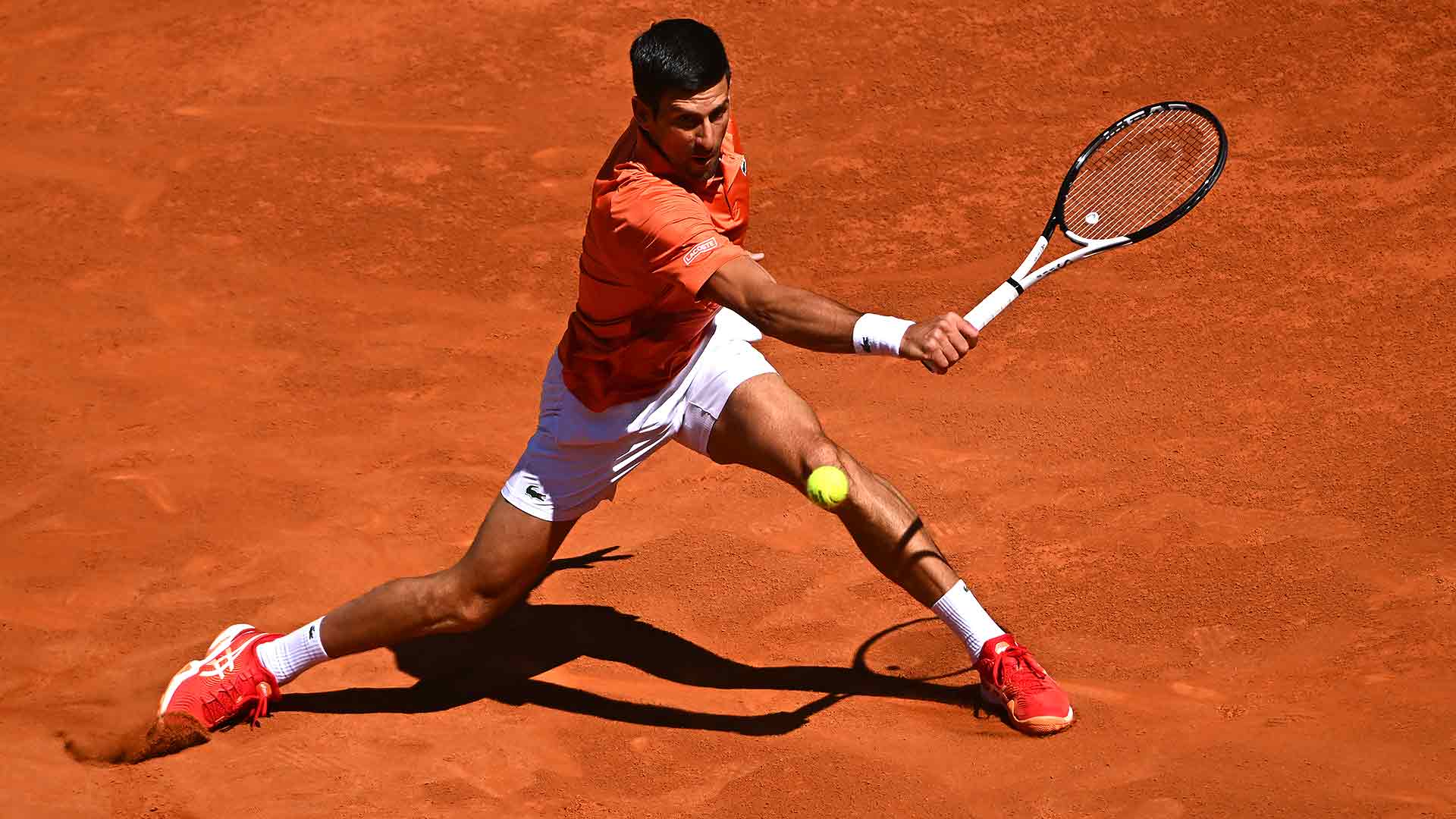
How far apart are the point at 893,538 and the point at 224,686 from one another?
207 cm

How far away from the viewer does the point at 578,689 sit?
504 centimetres

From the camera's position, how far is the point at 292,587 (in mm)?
5465

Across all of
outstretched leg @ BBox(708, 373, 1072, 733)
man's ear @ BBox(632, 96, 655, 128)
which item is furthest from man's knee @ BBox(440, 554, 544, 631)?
man's ear @ BBox(632, 96, 655, 128)

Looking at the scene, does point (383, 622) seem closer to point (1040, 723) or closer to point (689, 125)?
point (689, 125)

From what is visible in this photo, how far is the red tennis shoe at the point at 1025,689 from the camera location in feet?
14.8

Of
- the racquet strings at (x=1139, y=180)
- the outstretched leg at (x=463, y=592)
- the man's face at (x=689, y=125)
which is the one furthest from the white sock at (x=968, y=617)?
the man's face at (x=689, y=125)

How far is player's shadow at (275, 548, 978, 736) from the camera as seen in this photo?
15.9 ft

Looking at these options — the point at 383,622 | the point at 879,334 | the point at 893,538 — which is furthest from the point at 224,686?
the point at 879,334

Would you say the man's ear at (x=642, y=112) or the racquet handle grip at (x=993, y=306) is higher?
the man's ear at (x=642, y=112)

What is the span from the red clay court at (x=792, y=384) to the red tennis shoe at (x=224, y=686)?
11cm

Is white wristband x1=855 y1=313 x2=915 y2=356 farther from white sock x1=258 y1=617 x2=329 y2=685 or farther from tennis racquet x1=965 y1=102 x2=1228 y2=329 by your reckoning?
white sock x1=258 y1=617 x2=329 y2=685

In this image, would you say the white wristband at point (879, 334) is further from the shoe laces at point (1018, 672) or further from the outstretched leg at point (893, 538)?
the shoe laces at point (1018, 672)

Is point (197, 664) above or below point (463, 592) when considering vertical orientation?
below

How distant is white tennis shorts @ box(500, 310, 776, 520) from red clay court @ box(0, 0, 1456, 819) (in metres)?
0.77
